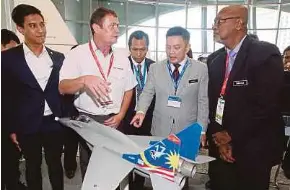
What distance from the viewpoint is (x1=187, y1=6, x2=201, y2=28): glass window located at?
1118 centimetres

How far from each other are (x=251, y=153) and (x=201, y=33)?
32.2 ft

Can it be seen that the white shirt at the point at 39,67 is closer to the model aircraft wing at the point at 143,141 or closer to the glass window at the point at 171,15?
Answer: the model aircraft wing at the point at 143,141

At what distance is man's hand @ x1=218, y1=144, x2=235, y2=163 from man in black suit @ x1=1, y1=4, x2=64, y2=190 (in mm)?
1105

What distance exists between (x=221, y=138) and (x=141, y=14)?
981cm

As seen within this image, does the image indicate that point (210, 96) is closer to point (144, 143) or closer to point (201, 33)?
point (144, 143)

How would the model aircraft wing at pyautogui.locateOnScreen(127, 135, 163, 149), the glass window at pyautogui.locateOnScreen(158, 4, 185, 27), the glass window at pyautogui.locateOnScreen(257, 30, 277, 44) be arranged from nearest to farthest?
the model aircraft wing at pyautogui.locateOnScreen(127, 135, 163, 149) → the glass window at pyautogui.locateOnScreen(257, 30, 277, 44) → the glass window at pyautogui.locateOnScreen(158, 4, 185, 27)

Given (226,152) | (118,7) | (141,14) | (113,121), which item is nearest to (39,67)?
(113,121)

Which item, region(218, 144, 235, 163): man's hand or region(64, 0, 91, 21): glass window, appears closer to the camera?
region(218, 144, 235, 163): man's hand

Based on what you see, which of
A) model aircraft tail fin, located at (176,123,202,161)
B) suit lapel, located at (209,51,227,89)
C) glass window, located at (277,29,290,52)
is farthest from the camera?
glass window, located at (277,29,290,52)

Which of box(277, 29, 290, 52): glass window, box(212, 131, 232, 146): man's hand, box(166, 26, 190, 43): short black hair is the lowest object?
box(212, 131, 232, 146): man's hand

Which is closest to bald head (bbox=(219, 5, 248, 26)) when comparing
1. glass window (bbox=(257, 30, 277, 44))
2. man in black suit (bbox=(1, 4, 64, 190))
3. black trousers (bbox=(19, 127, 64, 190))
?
man in black suit (bbox=(1, 4, 64, 190))

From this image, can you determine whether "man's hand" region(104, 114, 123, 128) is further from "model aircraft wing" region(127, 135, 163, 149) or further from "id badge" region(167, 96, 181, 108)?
"id badge" region(167, 96, 181, 108)

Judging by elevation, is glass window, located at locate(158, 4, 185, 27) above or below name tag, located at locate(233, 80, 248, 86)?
above

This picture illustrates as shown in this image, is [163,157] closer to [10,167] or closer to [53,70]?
[53,70]
